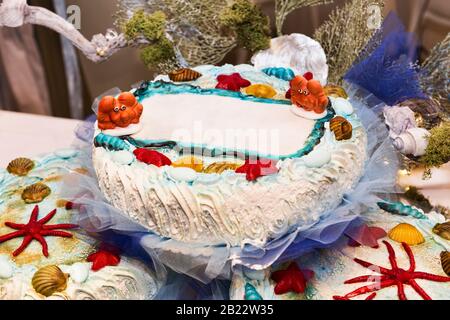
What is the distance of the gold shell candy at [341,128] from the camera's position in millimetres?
1149

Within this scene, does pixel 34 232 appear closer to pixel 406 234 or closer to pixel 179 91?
pixel 179 91

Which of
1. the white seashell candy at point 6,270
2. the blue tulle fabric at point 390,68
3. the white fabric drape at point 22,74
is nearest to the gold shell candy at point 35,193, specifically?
the white seashell candy at point 6,270

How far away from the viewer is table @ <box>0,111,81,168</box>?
1.74m

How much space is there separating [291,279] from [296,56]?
0.70 metres

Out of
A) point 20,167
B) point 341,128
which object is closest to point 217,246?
point 341,128

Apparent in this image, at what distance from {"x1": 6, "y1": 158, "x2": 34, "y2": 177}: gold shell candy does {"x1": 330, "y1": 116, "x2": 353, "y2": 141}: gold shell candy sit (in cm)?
79

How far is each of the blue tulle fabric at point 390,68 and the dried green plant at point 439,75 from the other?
32mm

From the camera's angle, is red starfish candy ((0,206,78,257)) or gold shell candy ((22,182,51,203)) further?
gold shell candy ((22,182,51,203))

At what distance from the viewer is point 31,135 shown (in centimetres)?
185

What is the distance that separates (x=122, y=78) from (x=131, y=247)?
1.07 metres

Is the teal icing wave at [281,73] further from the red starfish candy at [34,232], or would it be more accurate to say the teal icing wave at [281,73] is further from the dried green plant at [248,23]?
the red starfish candy at [34,232]

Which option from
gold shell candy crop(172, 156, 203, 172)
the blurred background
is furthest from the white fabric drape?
gold shell candy crop(172, 156, 203, 172)

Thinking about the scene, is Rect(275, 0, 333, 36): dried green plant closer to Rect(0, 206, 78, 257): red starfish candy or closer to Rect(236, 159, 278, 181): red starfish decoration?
Rect(236, 159, 278, 181): red starfish decoration

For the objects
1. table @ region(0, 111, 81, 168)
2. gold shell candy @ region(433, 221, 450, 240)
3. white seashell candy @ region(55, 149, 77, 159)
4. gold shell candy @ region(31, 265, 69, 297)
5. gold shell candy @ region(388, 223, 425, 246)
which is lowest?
table @ region(0, 111, 81, 168)
